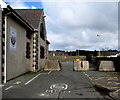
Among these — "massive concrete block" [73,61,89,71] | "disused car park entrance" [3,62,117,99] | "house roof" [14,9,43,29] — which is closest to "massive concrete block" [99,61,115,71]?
"massive concrete block" [73,61,89,71]

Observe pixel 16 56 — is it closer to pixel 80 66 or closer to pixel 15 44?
pixel 15 44

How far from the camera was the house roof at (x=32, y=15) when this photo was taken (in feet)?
59.6

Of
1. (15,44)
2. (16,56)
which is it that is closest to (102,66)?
(16,56)

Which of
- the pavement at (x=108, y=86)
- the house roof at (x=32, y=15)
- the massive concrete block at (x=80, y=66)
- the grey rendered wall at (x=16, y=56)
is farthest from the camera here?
the massive concrete block at (x=80, y=66)

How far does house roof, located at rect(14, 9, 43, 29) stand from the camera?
18180mm

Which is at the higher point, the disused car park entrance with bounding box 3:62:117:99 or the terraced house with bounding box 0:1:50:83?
the terraced house with bounding box 0:1:50:83

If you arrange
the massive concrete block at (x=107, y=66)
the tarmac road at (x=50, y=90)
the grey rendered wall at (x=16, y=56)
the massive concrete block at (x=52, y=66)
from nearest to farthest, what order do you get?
the tarmac road at (x=50, y=90) → the grey rendered wall at (x=16, y=56) → the massive concrete block at (x=107, y=66) → the massive concrete block at (x=52, y=66)

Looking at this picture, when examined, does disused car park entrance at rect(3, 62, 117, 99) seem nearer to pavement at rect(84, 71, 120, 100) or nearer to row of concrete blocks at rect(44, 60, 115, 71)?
pavement at rect(84, 71, 120, 100)

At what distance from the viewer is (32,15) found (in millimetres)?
19484

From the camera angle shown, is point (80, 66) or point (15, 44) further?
point (80, 66)

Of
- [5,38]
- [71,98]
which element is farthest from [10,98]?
[5,38]

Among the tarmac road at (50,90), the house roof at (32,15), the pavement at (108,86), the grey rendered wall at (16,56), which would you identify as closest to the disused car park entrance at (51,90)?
the tarmac road at (50,90)

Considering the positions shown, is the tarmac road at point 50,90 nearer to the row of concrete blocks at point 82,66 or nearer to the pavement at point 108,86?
the pavement at point 108,86

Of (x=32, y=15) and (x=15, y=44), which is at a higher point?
(x=32, y=15)
